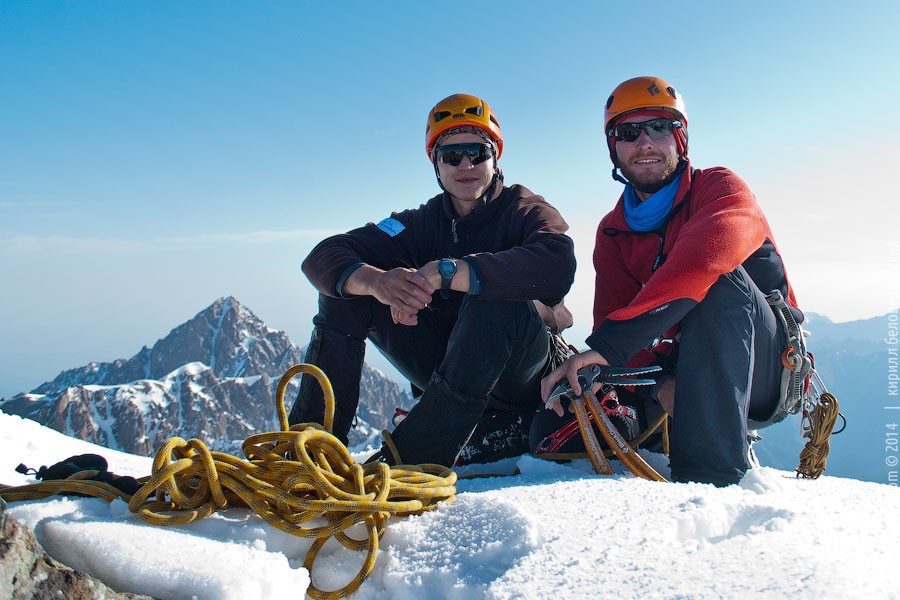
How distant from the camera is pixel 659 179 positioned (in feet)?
13.4

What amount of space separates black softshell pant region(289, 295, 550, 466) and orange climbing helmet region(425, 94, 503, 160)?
1.42 m

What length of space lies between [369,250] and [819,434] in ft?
10.0

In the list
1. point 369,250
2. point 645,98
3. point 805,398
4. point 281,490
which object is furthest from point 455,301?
point 805,398

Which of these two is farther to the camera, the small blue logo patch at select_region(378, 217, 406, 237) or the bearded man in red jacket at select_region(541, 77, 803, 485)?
the small blue logo patch at select_region(378, 217, 406, 237)

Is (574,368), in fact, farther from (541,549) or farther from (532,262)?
(541,549)

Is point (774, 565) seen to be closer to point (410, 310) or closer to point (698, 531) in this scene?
point (698, 531)

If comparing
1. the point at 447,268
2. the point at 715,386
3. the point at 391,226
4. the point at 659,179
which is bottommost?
the point at 715,386

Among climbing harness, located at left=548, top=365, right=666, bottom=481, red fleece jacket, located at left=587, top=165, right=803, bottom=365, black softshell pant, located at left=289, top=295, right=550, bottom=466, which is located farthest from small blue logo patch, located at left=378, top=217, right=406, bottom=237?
climbing harness, located at left=548, top=365, right=666, bottom=481

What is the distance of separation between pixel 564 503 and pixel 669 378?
5.51 feet

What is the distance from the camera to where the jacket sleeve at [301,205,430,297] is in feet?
11.8

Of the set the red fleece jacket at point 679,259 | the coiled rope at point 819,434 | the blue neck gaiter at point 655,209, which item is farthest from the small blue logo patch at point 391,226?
the coiled rope at point 819,434

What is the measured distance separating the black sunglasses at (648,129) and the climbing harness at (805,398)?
1.32 metres

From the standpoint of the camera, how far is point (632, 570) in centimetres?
183

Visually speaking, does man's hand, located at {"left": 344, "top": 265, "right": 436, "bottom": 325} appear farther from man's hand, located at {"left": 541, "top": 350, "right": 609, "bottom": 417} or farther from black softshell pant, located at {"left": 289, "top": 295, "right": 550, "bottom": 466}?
man's hand, located at {"left": 541, "top": 350, "right": 609, "bottom": 417}
